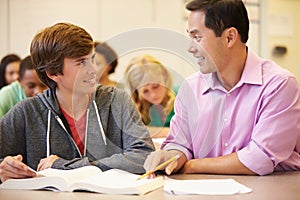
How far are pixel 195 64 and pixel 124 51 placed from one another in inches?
9.7

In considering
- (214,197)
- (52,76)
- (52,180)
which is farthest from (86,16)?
(214,197)

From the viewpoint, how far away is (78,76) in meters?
1.68

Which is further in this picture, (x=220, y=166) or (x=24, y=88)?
(x=24, y=88)

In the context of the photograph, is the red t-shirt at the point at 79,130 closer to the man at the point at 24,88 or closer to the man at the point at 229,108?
the man at the point at 229,108

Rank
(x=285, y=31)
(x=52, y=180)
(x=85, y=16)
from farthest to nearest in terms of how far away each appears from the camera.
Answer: (x=285, y=31) → (x=85, y=16) → (x=52, y=180)

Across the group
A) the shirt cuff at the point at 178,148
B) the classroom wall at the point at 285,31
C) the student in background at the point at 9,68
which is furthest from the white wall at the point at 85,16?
the shirt cuff at the point at 178,148

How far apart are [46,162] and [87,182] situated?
0.99 ft

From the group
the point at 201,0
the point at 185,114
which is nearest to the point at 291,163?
the point at 185,114

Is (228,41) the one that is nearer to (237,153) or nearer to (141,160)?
(237,153)

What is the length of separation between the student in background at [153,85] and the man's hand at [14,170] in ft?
1.51

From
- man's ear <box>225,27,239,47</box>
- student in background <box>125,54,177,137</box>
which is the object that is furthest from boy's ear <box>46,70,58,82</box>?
man's ear <box>225,27,239,47</box>

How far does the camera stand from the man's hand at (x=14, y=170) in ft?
4.77

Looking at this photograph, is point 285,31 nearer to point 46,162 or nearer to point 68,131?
point 68,131

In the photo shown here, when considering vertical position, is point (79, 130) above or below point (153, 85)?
below
